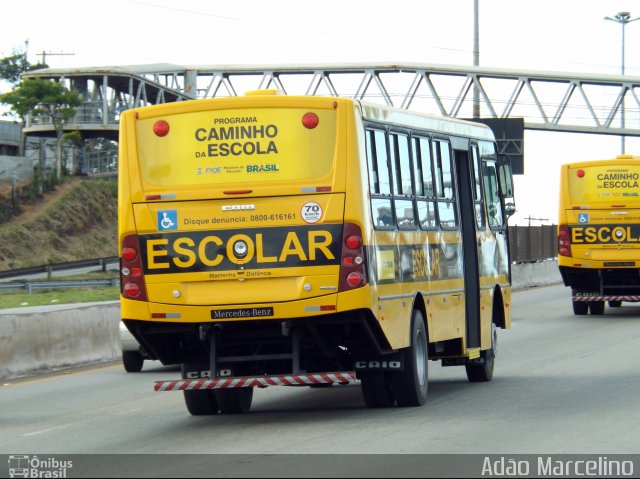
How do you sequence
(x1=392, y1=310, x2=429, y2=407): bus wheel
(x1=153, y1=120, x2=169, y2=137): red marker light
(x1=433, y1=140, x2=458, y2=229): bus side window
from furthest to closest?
(x1=433, y1=140, x2=458, y2=229): bus side window, (x1=392, y1=310, x2=429, y2=407): bus wheel, (x1=153, y1=120, x2=169, y2=137): red marker light

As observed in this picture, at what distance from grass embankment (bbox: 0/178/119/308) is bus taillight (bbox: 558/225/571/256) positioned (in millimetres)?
41433

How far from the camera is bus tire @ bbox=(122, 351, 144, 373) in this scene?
19.8 meters

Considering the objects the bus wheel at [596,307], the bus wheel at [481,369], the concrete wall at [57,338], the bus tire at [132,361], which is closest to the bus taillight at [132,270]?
the bus wheel at [481,369]

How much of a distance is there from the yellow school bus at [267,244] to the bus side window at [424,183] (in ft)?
2.60

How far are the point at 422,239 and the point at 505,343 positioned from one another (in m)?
9.48

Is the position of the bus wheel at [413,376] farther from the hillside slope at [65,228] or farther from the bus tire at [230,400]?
the hillside slope at [65,228]

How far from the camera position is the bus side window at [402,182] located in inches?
559

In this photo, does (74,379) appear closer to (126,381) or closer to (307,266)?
(126,381)

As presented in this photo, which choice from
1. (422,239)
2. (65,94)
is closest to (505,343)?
(422,239)

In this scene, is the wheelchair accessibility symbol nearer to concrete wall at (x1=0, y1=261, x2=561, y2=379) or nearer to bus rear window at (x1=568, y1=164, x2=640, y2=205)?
concrete wall at (x1=0, y1=261, x2=561, y2=379)

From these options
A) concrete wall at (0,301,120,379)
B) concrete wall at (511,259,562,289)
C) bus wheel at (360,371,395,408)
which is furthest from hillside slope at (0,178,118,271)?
bus wheel at (360,371,395,408)

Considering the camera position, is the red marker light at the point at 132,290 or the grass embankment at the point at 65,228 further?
the grass embankment at the point at 65,228

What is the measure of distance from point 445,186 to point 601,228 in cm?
1544

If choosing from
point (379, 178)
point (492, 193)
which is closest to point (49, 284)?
point (492, 193)
